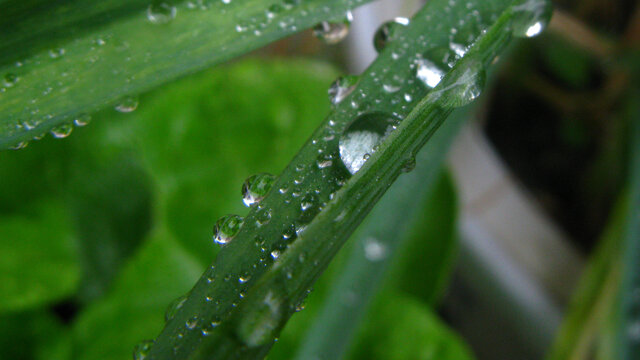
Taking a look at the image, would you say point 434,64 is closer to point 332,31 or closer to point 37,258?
point 332,31

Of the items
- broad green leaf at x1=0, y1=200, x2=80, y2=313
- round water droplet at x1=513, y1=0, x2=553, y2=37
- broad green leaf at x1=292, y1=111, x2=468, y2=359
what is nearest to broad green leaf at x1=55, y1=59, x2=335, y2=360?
broad green leaf at x1=0, y1=200, x2=80, y2=313

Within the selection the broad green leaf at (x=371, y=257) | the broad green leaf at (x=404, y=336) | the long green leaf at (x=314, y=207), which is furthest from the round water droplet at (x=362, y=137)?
the broad green leaf at (x=404, y=336)

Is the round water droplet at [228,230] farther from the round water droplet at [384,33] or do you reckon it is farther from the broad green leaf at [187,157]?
the broad green leaf at [187,157]

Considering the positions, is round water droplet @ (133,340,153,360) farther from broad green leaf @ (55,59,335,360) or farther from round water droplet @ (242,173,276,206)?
broad green leaf @ (55,59,335,360)

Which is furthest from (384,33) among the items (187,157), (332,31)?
(187,157)

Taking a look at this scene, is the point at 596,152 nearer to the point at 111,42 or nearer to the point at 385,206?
the point at 385,206

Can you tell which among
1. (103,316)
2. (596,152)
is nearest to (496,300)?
(596,152)
